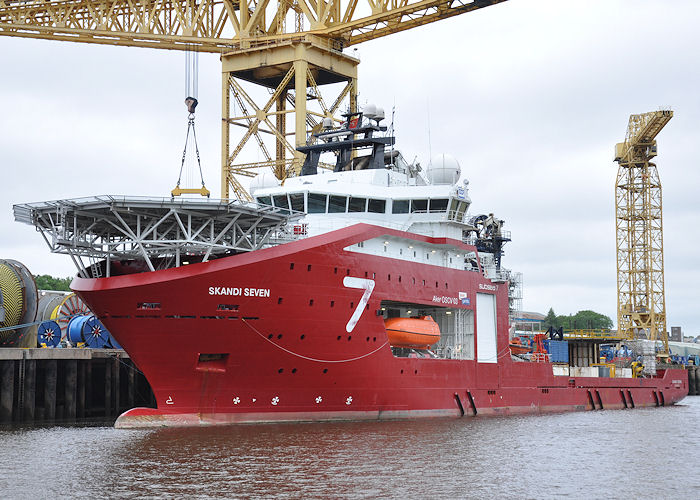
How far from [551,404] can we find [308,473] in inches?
842

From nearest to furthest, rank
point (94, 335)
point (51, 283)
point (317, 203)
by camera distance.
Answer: point (317, 203)
point (94, 335)
point (51, 283)

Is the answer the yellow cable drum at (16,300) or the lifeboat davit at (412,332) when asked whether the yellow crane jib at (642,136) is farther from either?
the yellow cable drum at (16,300)

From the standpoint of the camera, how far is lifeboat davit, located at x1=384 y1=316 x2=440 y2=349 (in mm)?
29062

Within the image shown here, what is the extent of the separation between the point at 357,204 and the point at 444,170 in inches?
184

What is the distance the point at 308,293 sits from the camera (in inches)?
1014

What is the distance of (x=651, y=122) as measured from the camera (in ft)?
212

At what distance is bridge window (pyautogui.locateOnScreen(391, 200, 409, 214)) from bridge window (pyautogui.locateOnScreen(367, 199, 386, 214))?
43cm

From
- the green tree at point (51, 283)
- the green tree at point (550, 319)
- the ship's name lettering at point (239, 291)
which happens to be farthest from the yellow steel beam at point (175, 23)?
the green tree at point (550, 319)

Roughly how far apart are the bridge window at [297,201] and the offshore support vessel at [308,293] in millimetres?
95

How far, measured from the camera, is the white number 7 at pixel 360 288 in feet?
88.1

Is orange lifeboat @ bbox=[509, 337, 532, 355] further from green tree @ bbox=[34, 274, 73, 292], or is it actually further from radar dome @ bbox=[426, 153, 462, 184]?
green tree @ bbox=[34, 274, 73, 292]

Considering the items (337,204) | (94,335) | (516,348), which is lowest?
(516,348)

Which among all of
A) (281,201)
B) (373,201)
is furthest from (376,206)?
(281,201)

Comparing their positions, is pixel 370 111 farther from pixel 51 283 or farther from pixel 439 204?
pixel 51 283
